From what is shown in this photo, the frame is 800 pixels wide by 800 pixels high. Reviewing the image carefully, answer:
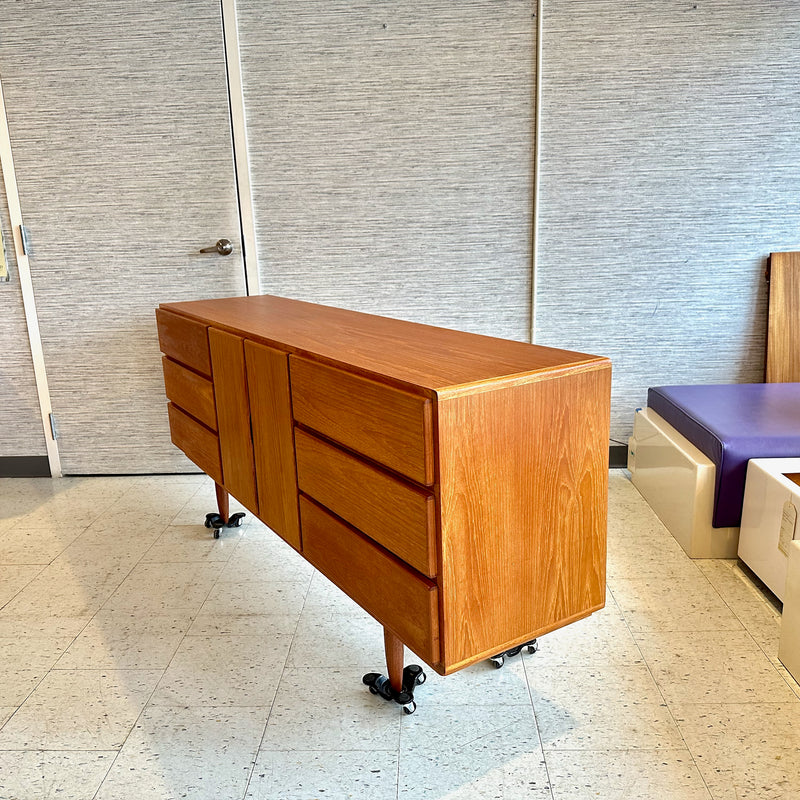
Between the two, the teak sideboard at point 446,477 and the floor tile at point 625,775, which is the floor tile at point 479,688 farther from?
the floor tile at point 625,775

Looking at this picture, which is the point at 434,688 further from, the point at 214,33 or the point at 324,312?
the point at 214,33

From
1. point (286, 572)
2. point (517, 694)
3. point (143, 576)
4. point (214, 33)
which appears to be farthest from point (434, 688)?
point (214, 33)

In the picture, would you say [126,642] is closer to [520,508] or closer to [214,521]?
[214,521]

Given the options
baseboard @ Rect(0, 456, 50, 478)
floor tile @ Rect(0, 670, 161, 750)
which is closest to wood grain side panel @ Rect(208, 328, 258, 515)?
floor tile @ Rect(0, 670, 161, 750)

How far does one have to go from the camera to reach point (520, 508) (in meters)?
1.43

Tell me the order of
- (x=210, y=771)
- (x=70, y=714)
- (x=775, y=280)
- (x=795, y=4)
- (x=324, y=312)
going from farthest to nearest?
(x=775, y=280) → (x=795, y=4) → (x=324, y=312) → (x=70, y=714) → (x=210, y=771)

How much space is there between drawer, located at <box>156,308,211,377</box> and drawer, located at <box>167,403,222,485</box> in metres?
0.21

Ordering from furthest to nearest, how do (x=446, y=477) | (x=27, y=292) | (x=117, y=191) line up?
1. (x=27, y=292)
2. (x=117, y=191)
3. (x=446, y=477)

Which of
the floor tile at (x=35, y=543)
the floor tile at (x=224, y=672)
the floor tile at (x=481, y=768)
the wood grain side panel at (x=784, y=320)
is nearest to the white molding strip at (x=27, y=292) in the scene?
the floor tile at (x=35, y=543)

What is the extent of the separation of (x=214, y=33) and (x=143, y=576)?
2.17 meters

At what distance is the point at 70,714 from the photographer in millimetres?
1748

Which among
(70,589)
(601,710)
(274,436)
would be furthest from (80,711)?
(601,710)

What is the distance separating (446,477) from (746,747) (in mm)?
927

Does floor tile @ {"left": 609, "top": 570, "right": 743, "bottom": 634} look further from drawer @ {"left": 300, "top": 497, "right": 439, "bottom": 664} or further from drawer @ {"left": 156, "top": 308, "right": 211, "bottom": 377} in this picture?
drawer @ {"left": 156, "top": 308, "right": 211, "bottom": 377}
